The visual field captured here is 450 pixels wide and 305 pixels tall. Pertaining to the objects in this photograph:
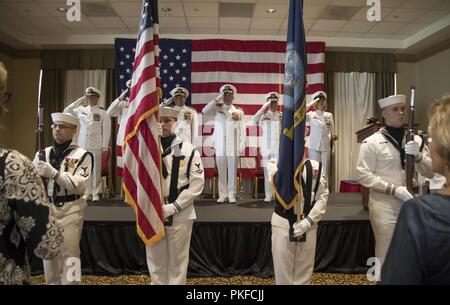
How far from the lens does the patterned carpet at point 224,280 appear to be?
3920mm

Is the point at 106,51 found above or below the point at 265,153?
above

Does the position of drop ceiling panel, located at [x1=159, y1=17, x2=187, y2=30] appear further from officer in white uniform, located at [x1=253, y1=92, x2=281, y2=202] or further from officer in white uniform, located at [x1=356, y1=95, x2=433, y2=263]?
officer in white uniform, located at [x1=356, y1=95, x2=433, y2=263]

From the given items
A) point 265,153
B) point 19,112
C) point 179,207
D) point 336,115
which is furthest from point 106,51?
point 179,207

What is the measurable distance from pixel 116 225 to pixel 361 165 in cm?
253

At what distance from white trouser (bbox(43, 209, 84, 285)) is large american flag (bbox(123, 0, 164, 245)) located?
1.73 feet

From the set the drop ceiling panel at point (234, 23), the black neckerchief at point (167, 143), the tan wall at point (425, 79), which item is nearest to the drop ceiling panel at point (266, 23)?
the drop ceiling panel at point (234, 23)

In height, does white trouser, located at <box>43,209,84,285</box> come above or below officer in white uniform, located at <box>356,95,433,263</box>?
below

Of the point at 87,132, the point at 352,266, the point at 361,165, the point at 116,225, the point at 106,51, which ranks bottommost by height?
the point at 352,266

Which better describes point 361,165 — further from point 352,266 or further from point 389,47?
point 389,47

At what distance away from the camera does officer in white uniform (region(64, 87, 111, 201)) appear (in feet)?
20.1

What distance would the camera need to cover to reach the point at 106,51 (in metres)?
8.74

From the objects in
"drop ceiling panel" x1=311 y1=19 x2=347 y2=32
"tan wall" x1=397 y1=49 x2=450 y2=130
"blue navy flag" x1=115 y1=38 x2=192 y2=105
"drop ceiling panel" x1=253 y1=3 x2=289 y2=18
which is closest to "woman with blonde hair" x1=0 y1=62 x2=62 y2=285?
"drop ceiling panel" x1=253 y1=3 x2=289 y2=18

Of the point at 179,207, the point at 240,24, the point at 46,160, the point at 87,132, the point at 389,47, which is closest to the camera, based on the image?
the point at 179,207

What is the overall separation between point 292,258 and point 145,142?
4.42ft
